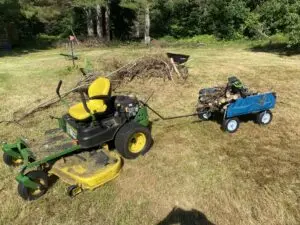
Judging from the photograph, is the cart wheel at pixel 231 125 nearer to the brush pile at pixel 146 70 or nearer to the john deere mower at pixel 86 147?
the john deere mower at pixel 86 147

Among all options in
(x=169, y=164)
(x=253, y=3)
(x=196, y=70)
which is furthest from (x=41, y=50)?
(x=169, y=164)

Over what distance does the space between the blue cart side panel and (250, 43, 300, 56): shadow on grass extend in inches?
373

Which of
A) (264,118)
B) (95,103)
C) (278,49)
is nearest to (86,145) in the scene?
(95,103)

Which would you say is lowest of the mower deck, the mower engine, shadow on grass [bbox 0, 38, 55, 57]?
shadow on grass [bbox 0, 38, 55, 57]

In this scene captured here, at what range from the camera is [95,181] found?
5.34 meters

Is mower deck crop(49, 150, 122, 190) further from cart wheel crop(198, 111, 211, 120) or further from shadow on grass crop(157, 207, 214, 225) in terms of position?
cart wheel crop(198, 111, 211, 120)

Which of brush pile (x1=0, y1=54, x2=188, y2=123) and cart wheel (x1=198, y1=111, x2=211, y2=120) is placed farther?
brush pile (x1=0, y1=54, x2=188, y2=123)

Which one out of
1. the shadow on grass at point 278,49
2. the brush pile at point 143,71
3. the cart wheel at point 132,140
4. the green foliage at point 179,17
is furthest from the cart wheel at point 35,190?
the shadow on grass at point 278,49

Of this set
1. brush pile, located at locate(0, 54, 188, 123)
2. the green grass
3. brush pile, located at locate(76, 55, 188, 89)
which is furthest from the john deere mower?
brush pile, located at locate(76, 55, 188, 89)

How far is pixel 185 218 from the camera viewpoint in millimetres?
4910

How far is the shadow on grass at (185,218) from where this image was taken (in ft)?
15.8

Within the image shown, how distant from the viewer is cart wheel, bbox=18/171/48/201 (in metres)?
5.19

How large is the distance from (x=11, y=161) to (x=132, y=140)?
83.0 inches

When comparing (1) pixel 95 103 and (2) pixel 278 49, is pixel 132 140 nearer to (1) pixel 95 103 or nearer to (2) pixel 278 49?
(1) pixel 95 103
